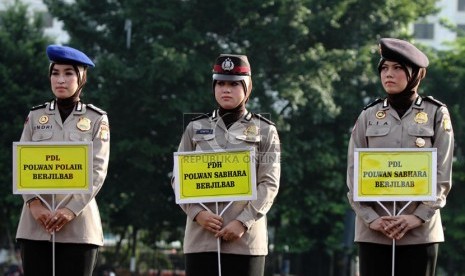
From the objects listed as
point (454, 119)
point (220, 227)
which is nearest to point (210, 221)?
point (220, 227)

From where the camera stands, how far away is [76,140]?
8094mm

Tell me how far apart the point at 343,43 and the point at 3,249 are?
46.7 ft

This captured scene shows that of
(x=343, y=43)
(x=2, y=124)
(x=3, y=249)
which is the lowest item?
(x=3, y=249)

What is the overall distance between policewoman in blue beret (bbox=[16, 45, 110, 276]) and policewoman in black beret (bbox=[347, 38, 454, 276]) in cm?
161

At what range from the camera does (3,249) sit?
42.2 meters

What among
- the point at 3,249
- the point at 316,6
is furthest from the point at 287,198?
the point at 3,249

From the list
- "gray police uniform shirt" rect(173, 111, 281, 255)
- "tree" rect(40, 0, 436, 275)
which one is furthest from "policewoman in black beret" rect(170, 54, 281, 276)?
"tree" rect(40, 0, 436, 275)

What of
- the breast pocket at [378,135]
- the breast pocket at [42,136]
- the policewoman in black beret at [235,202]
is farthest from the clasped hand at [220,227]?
the breast pocket at [42,136]

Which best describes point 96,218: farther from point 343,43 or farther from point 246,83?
point 343,43

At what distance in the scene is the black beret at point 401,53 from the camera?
7.61 meters

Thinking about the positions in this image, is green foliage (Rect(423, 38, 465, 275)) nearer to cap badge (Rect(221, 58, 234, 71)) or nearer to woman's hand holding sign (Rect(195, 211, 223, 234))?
cap badge (Rect(221, 58, 234, 71))

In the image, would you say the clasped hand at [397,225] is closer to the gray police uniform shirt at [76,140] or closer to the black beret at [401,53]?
the black beret at [401,53]

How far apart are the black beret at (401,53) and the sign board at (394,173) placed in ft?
1.77

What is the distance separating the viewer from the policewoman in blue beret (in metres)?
7.88
